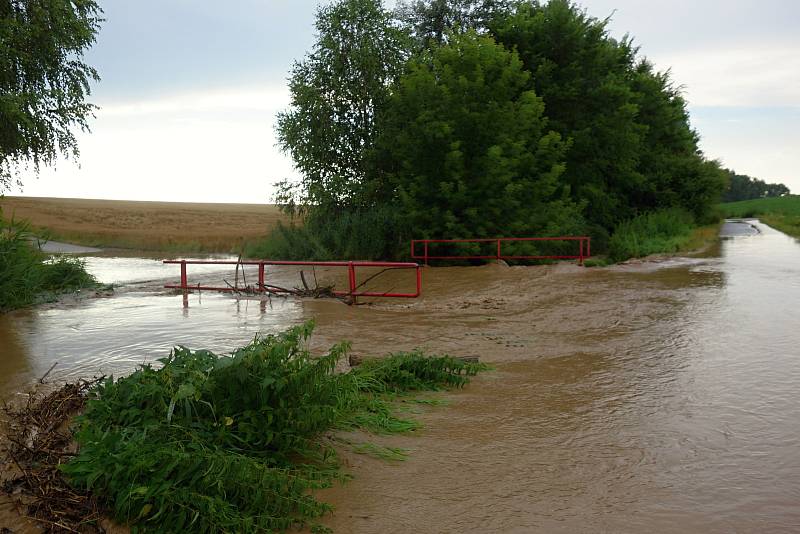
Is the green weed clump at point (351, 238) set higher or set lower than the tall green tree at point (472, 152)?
lower

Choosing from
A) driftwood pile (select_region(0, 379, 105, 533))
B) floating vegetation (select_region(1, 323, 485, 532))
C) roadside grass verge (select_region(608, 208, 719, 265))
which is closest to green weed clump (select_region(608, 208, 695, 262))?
roadside grass verge (select_region(608, 208, 719, 265))

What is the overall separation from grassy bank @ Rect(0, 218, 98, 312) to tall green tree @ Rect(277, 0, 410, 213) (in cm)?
1187

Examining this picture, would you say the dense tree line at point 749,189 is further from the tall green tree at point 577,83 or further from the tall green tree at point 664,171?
the tall green tree at point 577,83

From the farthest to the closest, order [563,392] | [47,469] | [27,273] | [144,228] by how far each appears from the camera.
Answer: [144,228] < [27,273] < [563,392] < [47,469]

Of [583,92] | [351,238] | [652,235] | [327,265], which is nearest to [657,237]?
[652,235]

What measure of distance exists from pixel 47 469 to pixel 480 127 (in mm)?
19692

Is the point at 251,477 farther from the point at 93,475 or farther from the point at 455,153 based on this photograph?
the point at 455,153

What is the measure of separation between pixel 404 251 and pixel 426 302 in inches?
386

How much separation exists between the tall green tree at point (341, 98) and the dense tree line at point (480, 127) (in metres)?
0.06

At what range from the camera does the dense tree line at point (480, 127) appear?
22.3 m

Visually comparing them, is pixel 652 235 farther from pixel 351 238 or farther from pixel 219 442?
pixel 219 442

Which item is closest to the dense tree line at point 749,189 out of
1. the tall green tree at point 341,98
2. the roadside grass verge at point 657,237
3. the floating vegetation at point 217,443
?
the roadside grass verge at point 657,237

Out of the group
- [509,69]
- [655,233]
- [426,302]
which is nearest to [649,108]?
[655,233]

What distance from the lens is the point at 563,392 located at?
667 centimetres
